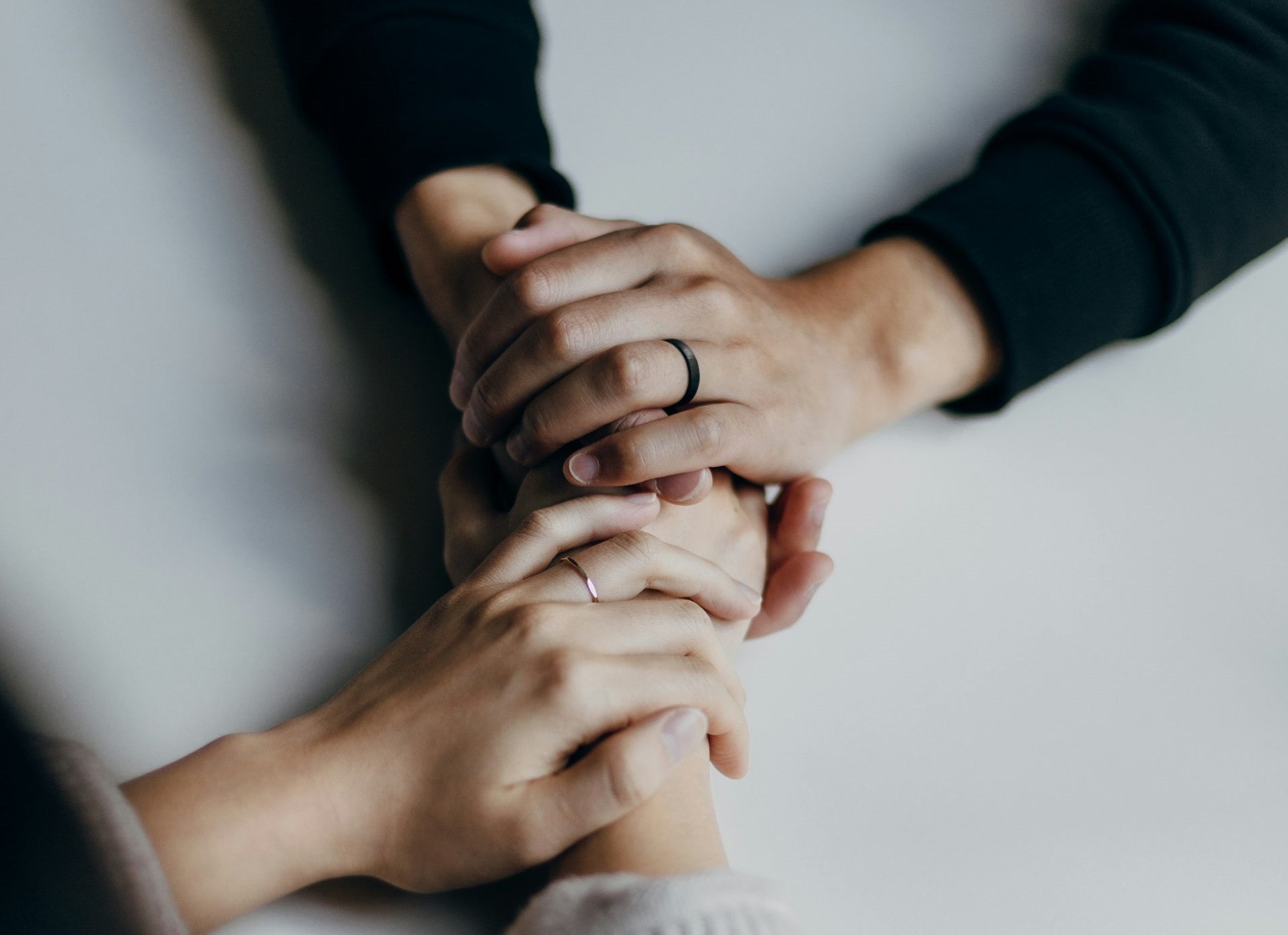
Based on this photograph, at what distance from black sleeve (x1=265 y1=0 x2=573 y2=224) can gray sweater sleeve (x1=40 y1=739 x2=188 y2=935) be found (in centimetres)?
58

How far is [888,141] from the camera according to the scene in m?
1.08

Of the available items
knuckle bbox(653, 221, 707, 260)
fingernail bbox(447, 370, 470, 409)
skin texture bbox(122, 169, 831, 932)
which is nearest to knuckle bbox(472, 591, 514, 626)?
skin texture bbox(122, 169, 831, 932)

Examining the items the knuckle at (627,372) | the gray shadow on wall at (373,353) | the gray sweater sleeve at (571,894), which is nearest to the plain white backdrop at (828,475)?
the gray shadow on wall at (373,353)

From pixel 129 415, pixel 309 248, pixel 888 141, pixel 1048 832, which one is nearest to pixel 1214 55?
pixel 888 141

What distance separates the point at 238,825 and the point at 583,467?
1.09 feet

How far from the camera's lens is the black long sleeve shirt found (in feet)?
2.94

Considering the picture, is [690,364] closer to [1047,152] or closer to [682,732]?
[682,732]

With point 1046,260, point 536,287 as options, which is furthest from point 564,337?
point 1046,260

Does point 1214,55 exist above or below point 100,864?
above

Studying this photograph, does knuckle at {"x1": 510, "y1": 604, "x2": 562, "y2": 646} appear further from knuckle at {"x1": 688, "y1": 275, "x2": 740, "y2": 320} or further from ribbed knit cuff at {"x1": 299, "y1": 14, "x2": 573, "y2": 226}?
ribbed knit cuff at {"x1": 299, "y1": 14, "x2": 573, "y2": 226}

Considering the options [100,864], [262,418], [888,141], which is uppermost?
[888,141]

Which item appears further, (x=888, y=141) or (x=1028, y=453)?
(x=888, y=141)

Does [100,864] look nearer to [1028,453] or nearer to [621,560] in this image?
[621,560]

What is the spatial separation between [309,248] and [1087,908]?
2.86 feet
